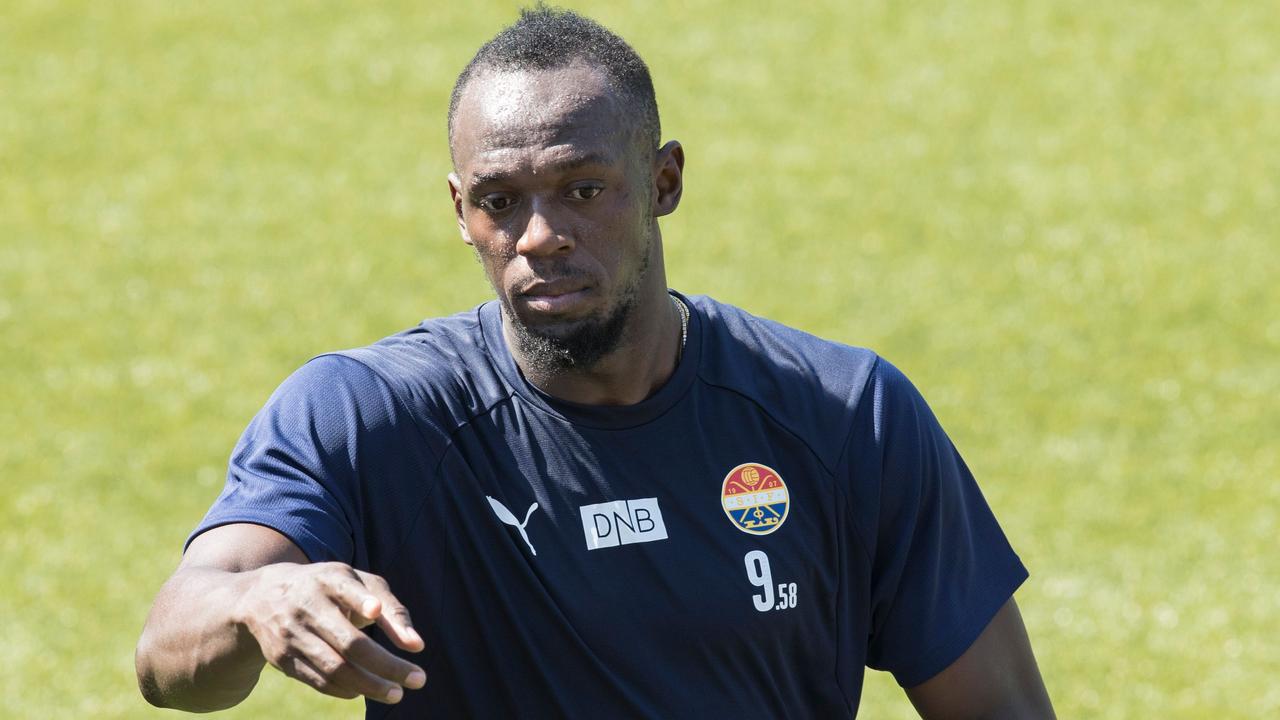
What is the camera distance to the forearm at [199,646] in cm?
275

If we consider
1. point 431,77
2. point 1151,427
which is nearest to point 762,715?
point 1151,427

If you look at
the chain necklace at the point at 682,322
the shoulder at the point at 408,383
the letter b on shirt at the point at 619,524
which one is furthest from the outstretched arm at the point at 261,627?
the chain necklace at the point at 682,322

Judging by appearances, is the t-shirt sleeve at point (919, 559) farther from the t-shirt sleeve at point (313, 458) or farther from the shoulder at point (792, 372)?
the t-shirt sleeve at point (313, 458)

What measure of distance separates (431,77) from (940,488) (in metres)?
11.7

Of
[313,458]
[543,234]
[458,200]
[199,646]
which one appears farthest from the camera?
[458,200]

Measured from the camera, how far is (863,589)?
3.59 metres

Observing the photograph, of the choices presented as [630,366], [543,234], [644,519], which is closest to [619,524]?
[644,519]

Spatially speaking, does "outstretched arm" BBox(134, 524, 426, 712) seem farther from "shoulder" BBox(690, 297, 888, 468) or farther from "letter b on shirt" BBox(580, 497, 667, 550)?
"shoulder" BBox(690, 297, 888, 468)

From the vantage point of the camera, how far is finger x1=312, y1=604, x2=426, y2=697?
2439mm

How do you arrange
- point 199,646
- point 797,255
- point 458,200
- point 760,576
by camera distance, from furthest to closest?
point 797,255 < point 458,200 < point 760,576 < point 199,646

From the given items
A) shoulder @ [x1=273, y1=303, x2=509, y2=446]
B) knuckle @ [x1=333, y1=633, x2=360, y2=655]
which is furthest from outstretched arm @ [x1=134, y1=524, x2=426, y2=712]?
shoulder @ [x1=273, y1=303, x2=509, y2=446]

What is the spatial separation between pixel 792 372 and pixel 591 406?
442 millimetres

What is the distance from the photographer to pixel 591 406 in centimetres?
347

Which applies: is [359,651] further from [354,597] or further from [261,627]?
[261,627]
